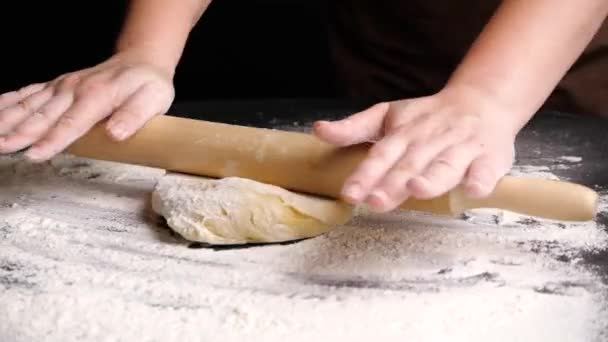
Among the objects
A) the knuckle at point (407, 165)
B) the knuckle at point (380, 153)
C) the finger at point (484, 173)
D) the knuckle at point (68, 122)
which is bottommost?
the knuckle at point (68, 122)

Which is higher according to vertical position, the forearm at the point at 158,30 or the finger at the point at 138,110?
the forearm at the point at 158,30

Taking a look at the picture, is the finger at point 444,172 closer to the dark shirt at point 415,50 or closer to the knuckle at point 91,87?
the knuckle at point 91,87

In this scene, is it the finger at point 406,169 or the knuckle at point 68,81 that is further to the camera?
the knuckle at point 68,81

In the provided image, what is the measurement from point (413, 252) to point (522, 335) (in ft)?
0.58

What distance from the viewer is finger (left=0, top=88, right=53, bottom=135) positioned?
1.00 m

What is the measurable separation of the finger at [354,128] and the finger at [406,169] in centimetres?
8

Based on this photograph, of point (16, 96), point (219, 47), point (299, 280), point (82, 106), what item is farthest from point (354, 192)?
point (219, 47)

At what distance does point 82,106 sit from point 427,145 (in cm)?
43

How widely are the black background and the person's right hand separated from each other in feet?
3.27

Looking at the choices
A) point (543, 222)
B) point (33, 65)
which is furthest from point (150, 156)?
point (33, 65)

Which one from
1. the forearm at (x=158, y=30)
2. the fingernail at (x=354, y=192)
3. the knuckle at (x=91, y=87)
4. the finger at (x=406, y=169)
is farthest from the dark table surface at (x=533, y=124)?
the fingernail at (x=354, y=192)

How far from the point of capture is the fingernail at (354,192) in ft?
2.46

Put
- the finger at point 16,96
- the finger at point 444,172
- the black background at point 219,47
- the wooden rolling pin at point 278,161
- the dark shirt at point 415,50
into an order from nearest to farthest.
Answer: the finger at point 444,172, the wooden rolling pin at point 278,161, the finger at point 16,96, the dark shirt at point 415,50, the black background at point 219,47

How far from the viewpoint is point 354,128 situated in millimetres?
866
